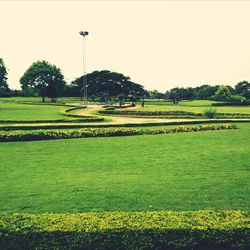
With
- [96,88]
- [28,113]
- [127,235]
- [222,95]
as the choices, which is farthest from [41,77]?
[127,235]

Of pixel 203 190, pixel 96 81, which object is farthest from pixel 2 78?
pixel 203 190

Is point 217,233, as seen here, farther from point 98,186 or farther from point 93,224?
point 98,186

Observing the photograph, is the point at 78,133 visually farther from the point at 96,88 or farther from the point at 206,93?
the point at 206,93

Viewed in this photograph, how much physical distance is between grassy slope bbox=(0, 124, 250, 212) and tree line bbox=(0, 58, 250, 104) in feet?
121

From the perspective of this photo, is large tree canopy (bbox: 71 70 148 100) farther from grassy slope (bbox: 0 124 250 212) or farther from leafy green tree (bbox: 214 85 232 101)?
grassy slope (bbox: 0 124 250 212)

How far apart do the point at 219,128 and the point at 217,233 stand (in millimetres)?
14076

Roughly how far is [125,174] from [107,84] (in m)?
67.3

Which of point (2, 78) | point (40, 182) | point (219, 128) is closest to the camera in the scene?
point (40, 182)

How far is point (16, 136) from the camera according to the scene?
14.8m

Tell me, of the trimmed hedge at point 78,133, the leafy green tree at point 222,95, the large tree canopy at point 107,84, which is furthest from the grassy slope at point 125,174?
the leafy green tree at point 222,95

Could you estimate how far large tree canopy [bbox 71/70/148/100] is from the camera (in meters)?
75.5

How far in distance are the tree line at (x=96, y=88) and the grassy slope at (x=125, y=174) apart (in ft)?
121

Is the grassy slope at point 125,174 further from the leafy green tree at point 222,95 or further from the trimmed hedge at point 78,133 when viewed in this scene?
the leafy green tree at point 222,95

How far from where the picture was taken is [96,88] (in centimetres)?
7531
